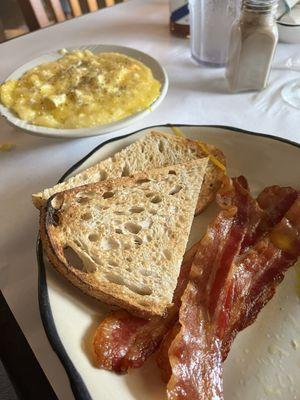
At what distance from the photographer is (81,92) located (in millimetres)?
1080

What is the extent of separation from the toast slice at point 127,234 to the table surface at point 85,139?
13 cm

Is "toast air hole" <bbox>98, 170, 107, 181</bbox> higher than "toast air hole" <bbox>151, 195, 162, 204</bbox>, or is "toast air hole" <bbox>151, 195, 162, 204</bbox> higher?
"toast air hole" <bbox>98, 170, 107, 181</bbox>

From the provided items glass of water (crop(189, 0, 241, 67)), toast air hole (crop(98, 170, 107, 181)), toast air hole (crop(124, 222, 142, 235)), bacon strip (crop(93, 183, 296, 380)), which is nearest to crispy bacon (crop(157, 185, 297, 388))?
bacon strip (crop(93, 183, 296, 380))

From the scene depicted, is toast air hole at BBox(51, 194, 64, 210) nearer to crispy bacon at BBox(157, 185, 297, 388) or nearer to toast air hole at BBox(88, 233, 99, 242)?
toast air hole at BBox(88, 233, 99, 242)

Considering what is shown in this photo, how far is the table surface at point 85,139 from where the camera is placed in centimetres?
79

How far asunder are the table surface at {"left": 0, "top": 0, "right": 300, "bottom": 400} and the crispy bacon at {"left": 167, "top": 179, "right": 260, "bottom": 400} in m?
0.20

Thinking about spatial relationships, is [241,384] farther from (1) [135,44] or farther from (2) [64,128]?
(1) [135,44]

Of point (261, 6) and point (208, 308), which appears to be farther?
point (261, 6)

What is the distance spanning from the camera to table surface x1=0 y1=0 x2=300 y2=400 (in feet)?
2.59

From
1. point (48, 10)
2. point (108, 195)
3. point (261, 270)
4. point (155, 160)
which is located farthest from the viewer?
point (48, 10)

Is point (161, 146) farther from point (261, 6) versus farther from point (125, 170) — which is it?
point (261, 6)

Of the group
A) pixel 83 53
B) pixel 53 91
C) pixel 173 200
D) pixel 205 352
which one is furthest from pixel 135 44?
pixel 205 352

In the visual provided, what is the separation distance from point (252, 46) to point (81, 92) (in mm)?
525

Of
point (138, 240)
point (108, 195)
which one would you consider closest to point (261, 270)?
point (138, 240)
